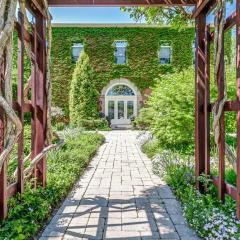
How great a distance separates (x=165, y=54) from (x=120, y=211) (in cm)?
1883

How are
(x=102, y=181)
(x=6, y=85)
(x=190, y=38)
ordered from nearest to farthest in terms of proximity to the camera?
(x=6, y=85) → (x=102, y=181) → (x=190, y=38)

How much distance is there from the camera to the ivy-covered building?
21.2 m

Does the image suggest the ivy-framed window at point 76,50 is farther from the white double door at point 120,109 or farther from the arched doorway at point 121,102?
the white double door at point 120,109

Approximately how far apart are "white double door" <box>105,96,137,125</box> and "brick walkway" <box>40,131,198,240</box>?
1519 cm

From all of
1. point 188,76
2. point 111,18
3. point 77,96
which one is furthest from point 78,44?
point 188,76

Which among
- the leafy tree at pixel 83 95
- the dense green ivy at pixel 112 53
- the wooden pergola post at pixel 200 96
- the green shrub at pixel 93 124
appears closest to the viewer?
the wooden pergola post at pixel 200 96

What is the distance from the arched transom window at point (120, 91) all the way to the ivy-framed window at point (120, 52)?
5.36 ft

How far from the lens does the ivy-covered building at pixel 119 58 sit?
2117 cm

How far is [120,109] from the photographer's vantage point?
21.5m

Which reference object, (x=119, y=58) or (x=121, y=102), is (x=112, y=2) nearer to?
(x=121, y=102)

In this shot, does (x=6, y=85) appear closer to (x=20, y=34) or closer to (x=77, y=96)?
(x=20, y=34)

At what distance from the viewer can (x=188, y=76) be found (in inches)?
352

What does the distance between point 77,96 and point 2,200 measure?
16315mm

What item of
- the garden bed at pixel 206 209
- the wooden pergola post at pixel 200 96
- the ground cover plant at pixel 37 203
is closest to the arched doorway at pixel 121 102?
the ground cover plant at pixel 37 203
